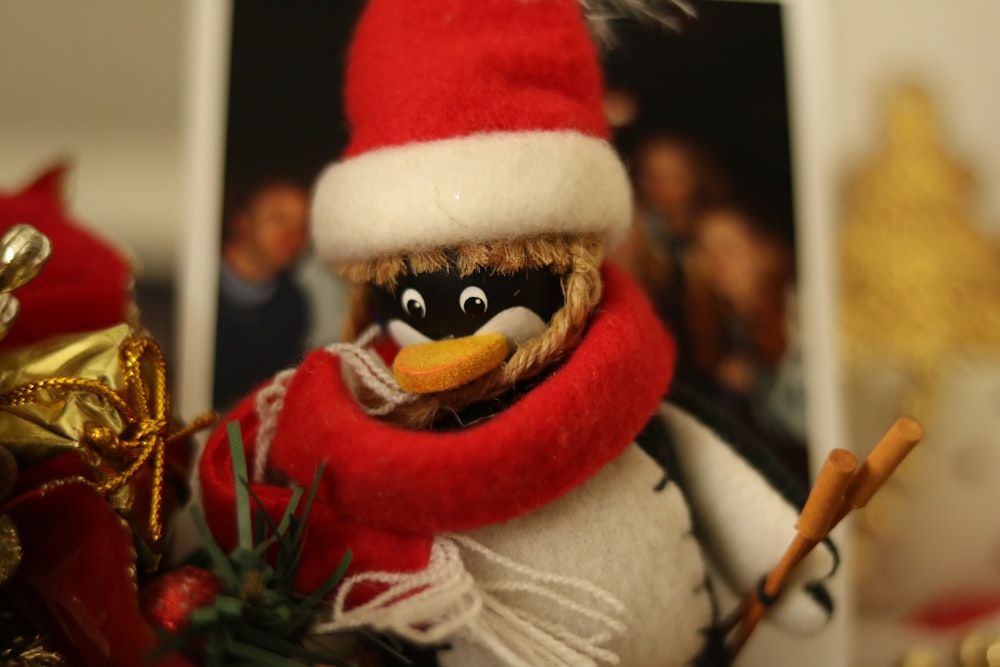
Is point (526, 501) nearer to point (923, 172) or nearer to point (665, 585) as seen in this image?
point (665, 585)

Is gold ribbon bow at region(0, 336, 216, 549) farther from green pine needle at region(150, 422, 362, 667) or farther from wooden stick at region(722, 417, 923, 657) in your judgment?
wooden stick at region(722, 417, 923, 657)

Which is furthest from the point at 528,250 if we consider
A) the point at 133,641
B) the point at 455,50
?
the point at 133,641

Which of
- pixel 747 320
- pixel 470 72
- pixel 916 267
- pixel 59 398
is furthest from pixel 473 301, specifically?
pixel 916 267

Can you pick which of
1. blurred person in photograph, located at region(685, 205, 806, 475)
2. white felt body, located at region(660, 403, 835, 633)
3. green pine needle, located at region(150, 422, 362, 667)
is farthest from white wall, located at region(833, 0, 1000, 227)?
green pine needle, located at region(150, 422, 362, 667)

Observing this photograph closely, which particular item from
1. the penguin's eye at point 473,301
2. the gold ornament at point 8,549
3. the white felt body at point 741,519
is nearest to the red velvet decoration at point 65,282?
the gold ornament at point 8,549

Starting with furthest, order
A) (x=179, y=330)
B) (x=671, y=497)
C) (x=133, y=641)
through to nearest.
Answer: (x=179, y=330) < (x=671, y=497) < (x=133, y=641)

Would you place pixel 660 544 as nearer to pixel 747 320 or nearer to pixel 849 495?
pixel 849 495

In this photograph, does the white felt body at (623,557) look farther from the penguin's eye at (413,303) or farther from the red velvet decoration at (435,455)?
the penguin's eye at (413,303)
